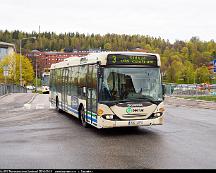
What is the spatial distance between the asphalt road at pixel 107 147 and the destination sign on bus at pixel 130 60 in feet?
8.08

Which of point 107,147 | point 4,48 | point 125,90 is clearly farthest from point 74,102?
point 4,48

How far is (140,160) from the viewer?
8.41m

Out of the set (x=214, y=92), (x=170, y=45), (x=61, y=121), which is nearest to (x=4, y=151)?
(x=61, y=121)

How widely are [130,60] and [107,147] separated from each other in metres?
3.60

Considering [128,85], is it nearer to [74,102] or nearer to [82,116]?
[82,116]

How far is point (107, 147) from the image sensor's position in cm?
1020

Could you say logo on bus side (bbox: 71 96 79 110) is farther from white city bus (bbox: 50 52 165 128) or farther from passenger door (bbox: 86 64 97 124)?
white city bus (bbox: 50 52 165 128)

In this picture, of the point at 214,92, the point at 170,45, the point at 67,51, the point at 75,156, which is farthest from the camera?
the point at 67,51

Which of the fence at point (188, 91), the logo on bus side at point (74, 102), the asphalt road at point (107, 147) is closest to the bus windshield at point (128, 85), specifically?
the asphalt road at point (107, 147)

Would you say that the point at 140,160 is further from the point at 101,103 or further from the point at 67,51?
the point at 67,51

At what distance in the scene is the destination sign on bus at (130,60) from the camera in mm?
12461

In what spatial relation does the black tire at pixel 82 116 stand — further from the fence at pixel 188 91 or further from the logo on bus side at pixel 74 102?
the fence at pixel 188 91

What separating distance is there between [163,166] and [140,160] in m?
0.75

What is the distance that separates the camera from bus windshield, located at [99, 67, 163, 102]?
12195 mm
